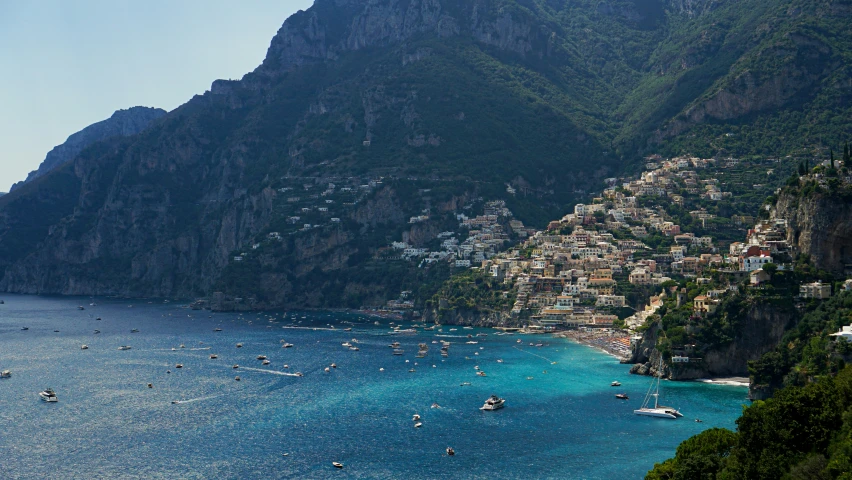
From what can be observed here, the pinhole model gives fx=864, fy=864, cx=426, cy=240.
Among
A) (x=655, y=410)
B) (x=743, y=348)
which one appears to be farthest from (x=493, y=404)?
(x=743, y=348)

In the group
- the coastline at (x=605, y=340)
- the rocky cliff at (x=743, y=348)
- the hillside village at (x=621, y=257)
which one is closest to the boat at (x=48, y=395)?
the rocky cliff at (x=743, y=348)

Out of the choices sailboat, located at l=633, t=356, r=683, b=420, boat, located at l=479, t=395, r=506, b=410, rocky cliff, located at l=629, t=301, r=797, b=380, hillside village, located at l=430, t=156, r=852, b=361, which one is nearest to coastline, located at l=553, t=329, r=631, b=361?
hillside village, located at l=430, t=156, r=852, b=361

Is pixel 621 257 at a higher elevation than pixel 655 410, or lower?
higher

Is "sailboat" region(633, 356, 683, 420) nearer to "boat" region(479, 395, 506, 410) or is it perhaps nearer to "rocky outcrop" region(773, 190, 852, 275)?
"boat" region(479, 395, 506, 410)

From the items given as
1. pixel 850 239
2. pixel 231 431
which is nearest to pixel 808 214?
pixel 850 239

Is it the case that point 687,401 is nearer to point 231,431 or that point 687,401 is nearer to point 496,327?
point 231,431

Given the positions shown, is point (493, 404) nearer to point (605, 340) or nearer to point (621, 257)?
point (605, 340)

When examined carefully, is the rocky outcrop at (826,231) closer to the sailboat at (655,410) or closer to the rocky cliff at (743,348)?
the rocky cliff at (743,348)
